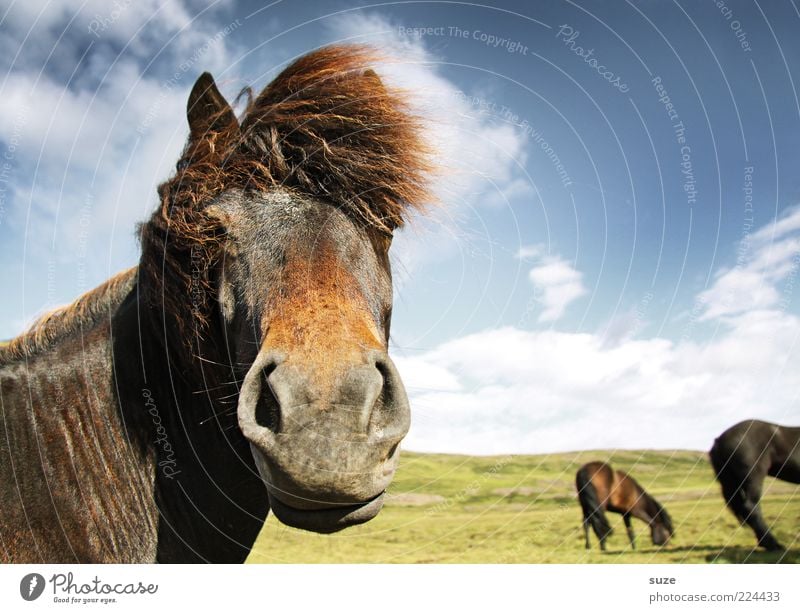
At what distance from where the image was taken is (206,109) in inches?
128

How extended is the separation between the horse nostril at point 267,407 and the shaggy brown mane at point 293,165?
0.82 meters

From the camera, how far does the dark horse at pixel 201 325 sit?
2662 millimetres

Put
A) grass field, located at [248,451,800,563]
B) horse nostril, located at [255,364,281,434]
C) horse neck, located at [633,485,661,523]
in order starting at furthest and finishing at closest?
horse neck, located at [633,485,661,523] < grass field, located at [248,451,800,563] < horse nostril, located at [255,364,281,434]

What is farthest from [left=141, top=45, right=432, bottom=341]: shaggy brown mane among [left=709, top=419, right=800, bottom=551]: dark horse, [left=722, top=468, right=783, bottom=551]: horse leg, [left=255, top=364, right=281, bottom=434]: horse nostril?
[left=709, top=419, right=800, bottom=551]: dark horse

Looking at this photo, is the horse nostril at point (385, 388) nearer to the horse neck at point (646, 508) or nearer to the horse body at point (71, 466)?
the horse body at point (71, 466)

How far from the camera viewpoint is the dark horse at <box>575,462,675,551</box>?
596 inches

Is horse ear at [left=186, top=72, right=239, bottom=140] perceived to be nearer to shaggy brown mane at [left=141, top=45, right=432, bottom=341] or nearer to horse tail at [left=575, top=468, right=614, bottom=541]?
shaggy brown mane at [left=141, top=45, right=432, bottom=341]

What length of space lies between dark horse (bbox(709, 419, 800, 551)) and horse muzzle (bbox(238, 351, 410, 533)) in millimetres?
11323

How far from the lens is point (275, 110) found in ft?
9.89

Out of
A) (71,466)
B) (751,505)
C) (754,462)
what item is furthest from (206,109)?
(754,462)

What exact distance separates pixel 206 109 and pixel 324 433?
2.27m

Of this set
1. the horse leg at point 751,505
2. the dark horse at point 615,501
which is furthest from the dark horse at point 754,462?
the dark horse at point 615,501

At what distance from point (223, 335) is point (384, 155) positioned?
1318 mm
